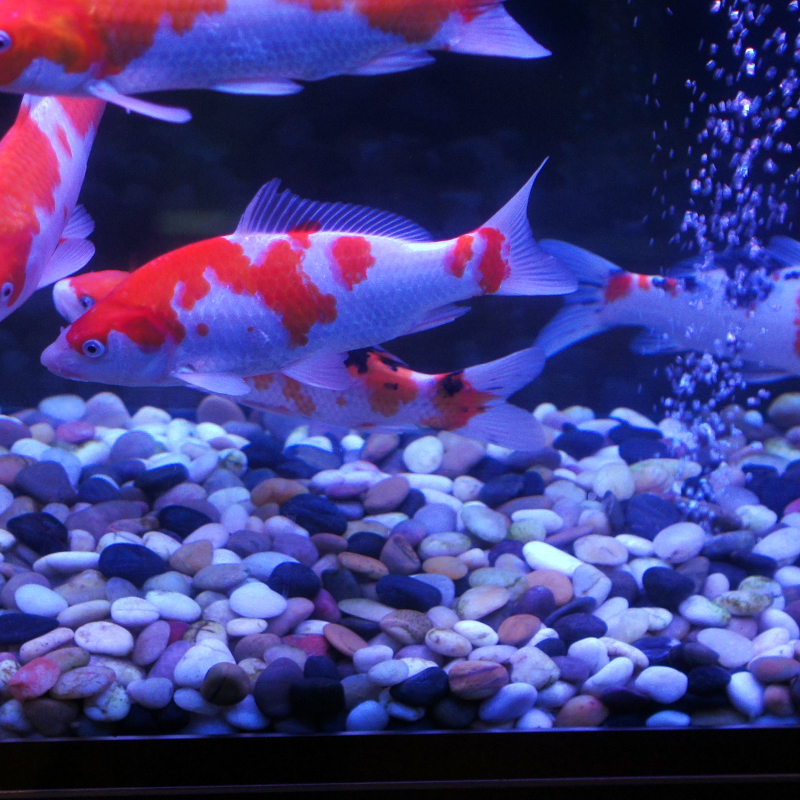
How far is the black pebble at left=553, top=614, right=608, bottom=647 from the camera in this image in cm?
187

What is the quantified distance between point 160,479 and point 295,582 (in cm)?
105

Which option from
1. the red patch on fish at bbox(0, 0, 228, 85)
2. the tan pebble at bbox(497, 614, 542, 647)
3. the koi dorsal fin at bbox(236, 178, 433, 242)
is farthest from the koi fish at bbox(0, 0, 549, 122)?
the tan pebble at bbox(497, 614, 542, 647)

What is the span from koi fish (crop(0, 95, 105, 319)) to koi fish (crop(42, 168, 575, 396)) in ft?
0.58

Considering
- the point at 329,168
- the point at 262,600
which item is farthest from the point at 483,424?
the point at 329,168

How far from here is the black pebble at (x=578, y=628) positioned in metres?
1.87

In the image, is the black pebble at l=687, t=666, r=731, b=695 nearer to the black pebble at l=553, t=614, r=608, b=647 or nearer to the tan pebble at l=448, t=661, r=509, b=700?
the black pebble at l=553, t=614, r=608, b=647

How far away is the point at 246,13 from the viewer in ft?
4.51

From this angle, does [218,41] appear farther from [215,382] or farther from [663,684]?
[663,684]

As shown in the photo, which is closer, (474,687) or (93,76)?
(93,76)

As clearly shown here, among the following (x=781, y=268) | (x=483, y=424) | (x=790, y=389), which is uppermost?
(x=781, y=268)

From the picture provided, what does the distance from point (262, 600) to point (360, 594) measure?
31 cm

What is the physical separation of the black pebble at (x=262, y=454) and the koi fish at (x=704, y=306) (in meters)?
1.40

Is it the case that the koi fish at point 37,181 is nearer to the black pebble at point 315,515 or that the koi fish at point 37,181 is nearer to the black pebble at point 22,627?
the black pebble at point 22,627

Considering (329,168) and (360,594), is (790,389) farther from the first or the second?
(360,594)
